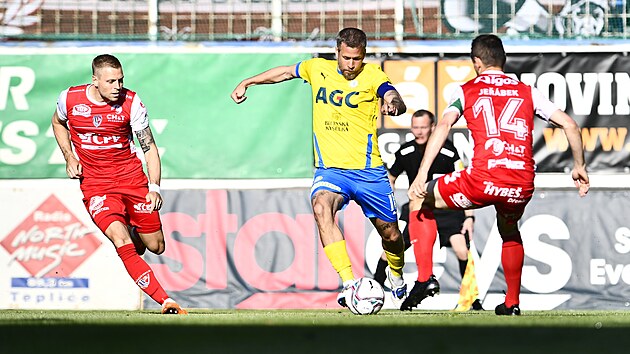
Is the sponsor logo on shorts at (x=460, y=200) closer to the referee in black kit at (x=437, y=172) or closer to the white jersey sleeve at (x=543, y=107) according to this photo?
the white jersey sleeve at (x=543, y=107)

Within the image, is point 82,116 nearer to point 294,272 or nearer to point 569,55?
point 294,272

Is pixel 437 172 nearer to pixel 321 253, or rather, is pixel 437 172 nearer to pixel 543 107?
pixel 321 253

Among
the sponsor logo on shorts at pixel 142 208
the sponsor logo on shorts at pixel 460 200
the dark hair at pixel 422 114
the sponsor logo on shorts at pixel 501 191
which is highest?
the dark hair at pixel 422 114

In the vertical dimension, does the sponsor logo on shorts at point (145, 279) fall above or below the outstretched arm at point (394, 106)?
below

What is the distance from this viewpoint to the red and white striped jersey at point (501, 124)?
796 cm

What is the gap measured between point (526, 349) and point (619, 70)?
7802 mm

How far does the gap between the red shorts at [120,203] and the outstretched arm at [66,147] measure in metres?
0.18

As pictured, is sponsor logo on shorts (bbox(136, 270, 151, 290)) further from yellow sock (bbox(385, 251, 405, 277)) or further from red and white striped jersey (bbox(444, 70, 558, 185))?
red and white striped jersey (bbox(444, 70, 558, 185))

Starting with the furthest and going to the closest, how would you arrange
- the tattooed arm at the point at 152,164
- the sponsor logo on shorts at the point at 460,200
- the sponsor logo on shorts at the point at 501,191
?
1. the tattooed arm at the point at 152,164
2. the sponsor logo on shorts at the point at 460,200
3. the sponsor logo on shorts at the point at 501,191

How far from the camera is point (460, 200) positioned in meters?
8.10

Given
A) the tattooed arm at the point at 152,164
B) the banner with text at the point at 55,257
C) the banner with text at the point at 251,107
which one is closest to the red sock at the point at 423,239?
the banner with text at the point at 251,107

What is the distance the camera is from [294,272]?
37.9 ft

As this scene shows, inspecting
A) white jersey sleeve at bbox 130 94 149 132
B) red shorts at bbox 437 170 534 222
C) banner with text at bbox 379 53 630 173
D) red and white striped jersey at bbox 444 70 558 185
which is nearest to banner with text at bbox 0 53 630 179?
banner with text at bbox 379 53 630 173

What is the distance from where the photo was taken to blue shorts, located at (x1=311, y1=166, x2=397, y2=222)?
335 inches
